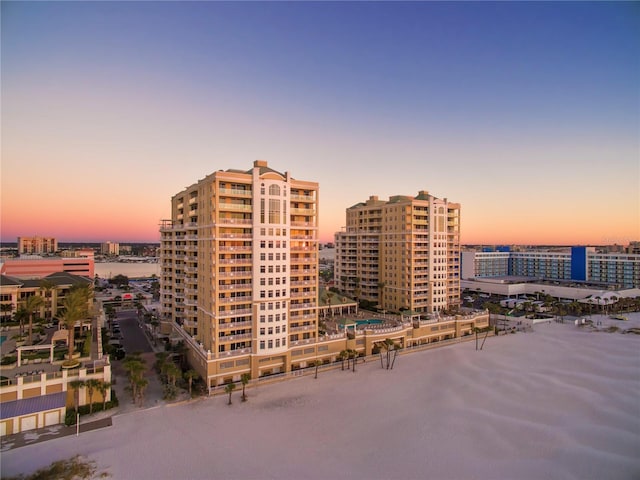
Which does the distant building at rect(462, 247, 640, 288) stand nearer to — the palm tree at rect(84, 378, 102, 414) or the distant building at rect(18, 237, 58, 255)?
the palm tree at rect(84, 378, 102, 414)

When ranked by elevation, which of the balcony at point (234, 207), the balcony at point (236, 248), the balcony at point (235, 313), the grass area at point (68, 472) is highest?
the balcony at point (234, 207)

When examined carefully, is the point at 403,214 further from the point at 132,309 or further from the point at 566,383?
the point at 132,309

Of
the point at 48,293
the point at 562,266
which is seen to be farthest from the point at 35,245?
the point at 562,266

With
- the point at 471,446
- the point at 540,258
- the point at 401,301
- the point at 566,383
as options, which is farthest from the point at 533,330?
the point at 540,258

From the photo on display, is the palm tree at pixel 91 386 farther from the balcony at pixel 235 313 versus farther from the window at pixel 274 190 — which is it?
the window at pixel 274 190

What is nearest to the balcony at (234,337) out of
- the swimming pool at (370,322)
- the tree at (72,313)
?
the tree at (72,313)

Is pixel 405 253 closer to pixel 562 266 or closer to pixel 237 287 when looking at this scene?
pixel 237 287

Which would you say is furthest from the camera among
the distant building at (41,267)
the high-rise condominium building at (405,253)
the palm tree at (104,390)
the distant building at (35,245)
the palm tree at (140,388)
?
the distant building at (35,245)
